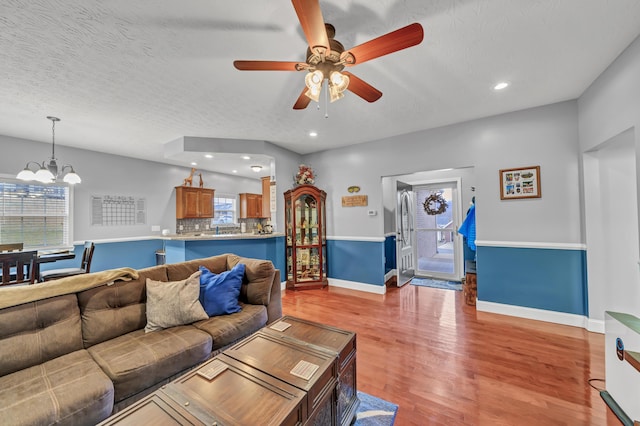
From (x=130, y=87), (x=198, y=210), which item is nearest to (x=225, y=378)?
(x=130, y=87)

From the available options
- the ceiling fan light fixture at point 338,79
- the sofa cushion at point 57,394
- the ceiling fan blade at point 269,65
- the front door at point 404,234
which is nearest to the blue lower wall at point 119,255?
the sofa cushion at point 57,394

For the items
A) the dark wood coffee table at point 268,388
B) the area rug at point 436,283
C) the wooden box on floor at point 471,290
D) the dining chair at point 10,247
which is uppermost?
the dining chair at point 10,247

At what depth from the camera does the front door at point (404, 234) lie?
14.8 ft

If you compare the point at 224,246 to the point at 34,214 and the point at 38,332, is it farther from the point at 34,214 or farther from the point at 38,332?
the point at 34,214

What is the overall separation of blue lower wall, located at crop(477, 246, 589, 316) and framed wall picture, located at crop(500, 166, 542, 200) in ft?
2.26

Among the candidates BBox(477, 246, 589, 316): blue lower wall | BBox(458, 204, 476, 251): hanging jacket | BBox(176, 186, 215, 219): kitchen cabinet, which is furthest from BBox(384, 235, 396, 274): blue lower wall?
BBox(176, 186, 215, 219): kitchen cabinet

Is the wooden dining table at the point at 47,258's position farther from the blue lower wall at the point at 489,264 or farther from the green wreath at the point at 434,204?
the green wreath at the point at 434,204

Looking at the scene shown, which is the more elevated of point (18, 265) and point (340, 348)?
point (18, 265)

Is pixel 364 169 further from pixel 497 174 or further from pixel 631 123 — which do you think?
pixel 631 123

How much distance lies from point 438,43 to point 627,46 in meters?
1.53

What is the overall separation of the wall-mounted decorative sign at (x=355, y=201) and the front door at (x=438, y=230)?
1657mm

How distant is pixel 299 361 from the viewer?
4.45 ft

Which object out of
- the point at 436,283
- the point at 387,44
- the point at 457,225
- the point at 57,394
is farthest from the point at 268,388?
the point at 457,225

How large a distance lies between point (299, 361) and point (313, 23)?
5.98 feet
